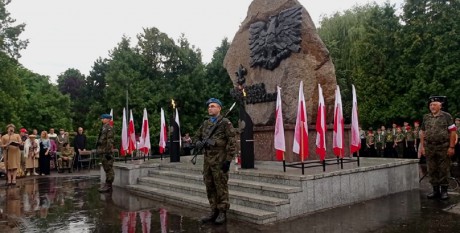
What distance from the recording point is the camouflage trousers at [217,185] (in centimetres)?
635

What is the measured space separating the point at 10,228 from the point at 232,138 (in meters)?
3.86

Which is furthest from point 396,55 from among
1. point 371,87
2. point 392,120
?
point 392,120

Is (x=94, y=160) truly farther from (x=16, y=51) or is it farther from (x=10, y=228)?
(x=16, y=51)

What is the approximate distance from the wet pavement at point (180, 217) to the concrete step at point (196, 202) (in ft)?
0.52

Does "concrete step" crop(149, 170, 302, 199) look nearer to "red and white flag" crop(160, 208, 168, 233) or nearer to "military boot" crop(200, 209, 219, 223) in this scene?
"military boot" crop(200, 209, 219, 223)

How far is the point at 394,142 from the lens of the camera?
1759 cm

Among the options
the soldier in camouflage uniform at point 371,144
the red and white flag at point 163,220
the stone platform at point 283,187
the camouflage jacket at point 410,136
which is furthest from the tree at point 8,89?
the camouflage jacket at point 410,136

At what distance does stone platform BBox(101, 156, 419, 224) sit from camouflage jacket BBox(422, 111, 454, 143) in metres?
1.08

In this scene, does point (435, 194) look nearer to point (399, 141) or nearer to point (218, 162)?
point (218, 162)

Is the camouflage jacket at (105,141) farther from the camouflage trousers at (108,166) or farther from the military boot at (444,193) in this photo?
the military boot at (444,193)

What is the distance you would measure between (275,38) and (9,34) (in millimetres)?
26109

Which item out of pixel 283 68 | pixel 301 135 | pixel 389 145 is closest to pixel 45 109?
pixel 389 145

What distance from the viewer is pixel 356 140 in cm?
869

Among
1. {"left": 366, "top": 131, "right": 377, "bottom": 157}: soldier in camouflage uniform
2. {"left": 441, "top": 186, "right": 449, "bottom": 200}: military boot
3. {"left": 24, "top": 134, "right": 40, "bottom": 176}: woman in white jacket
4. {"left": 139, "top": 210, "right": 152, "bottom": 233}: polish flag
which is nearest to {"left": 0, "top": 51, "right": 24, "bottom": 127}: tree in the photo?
{"left": 24, "top": 134, "right": 40, "bottom": 176}: woman in white jacket
